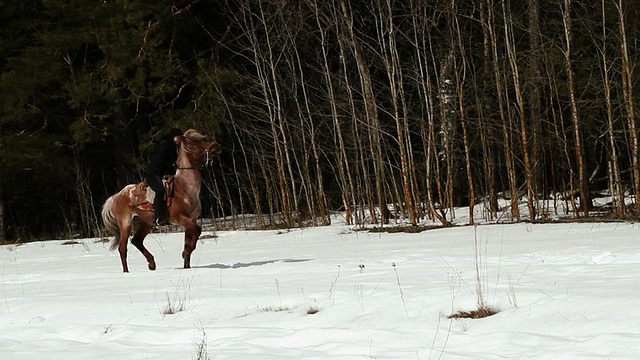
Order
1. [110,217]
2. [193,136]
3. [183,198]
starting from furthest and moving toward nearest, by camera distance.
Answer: [110,217]
[193,136]
[183,198]

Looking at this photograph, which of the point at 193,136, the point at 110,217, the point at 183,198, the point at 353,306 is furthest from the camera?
the point at 110,217

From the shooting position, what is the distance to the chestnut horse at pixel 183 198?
11625 millimetres

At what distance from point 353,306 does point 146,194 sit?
571 centimetres

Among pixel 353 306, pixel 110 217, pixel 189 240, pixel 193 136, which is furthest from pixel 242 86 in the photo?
pixel 353 306

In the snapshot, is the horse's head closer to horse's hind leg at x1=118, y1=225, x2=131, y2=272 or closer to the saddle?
the saddle

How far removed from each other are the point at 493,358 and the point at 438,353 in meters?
0.36

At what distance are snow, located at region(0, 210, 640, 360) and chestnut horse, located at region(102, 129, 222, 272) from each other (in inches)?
22.5

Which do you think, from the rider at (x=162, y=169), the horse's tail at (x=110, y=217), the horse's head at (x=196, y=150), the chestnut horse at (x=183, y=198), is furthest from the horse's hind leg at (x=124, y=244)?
the horse's head at (x=196, y=150)

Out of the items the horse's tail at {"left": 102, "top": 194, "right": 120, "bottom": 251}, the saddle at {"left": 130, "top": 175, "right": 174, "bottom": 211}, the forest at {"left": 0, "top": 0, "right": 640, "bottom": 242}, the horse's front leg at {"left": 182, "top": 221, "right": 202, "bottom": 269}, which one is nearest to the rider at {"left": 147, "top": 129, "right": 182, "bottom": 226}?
the saddle at {"left": 130, "top": 175, "right": 174, "bottom": 211}

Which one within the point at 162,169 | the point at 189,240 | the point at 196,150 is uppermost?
the point at 196,150

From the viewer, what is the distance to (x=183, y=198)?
38.3ft

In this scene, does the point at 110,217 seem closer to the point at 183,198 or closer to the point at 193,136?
the point at 183,198

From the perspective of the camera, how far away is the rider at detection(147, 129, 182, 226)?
11523 mm

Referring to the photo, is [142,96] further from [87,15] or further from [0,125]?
[0,125]
